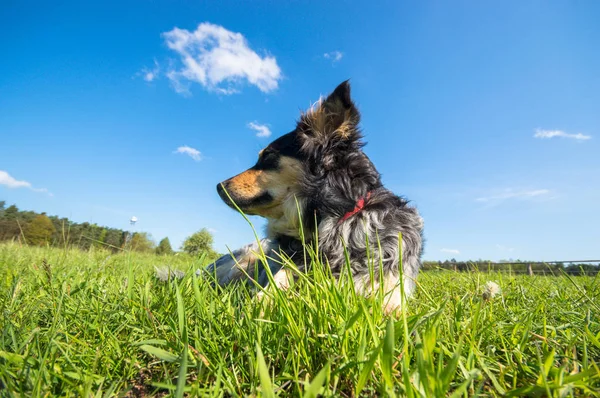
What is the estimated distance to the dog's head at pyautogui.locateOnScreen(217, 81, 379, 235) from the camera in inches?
138

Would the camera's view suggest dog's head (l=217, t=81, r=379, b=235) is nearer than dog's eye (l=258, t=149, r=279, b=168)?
Yes

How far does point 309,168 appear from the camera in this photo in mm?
3682

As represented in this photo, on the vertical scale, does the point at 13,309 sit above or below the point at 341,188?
below

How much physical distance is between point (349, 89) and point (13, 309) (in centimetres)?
346

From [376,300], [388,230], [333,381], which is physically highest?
[388,230]

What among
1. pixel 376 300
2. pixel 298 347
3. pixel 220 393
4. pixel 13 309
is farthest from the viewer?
pixel 13 309

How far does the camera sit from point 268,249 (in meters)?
4.13

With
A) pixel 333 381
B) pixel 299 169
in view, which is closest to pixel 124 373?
pixel 333 381

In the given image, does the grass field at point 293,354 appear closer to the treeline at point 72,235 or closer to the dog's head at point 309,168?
the treeline at point 72,235

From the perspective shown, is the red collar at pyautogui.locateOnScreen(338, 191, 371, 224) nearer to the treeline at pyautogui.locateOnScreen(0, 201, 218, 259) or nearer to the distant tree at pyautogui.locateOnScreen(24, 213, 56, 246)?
the treeline at pyautogui.locateOnScreen(0, 201, 218, 259)

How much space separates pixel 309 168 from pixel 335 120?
69 centimetres

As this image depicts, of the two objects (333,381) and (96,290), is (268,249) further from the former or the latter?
(333,381)

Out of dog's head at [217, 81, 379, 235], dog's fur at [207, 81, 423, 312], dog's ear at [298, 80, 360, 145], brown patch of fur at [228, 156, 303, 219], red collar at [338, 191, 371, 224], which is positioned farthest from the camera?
brown patch of fur at [228, 156, 303, 219]

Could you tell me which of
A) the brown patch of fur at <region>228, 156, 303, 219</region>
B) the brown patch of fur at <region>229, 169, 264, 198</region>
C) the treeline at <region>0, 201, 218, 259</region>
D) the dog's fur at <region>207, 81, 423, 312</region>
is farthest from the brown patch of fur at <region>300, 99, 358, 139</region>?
the treeline at <region>0, 201, 218, 259</region>
